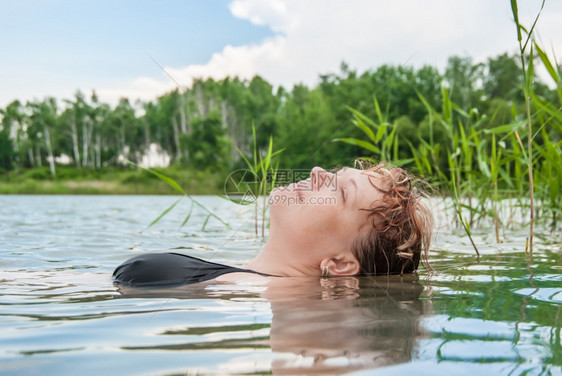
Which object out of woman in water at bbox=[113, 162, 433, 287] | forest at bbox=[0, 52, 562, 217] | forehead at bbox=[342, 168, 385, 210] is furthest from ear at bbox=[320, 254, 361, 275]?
forest at bbox=[0, 52, 562, 217]

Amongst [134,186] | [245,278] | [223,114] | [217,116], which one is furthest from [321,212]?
[223,114]

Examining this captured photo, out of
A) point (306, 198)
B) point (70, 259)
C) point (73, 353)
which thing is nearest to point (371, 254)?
point (306, 198)

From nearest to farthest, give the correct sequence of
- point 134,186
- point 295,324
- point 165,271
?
1. point 295,324
2. point 165,271
3. point 134,186

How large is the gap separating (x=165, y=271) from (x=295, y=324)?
1.22m

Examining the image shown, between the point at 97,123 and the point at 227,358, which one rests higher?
the point at 97,123

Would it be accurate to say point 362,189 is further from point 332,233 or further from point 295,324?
point 295,324

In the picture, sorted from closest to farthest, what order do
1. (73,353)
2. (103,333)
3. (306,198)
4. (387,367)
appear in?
(387,367), (73,353), (103,333), (306,198)

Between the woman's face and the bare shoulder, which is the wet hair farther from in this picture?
the bare shoulder

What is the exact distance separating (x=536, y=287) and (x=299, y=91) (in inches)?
2011

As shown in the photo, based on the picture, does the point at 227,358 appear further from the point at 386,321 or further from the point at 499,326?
the point at 499,326

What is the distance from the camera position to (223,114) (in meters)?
48.2

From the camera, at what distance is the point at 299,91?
52.5m

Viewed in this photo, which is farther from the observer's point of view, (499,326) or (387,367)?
(499,326)

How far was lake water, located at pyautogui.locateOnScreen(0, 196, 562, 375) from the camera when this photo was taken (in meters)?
1.35
